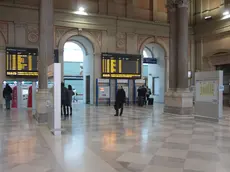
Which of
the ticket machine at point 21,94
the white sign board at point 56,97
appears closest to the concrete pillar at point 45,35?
the white sign board at point 56,97

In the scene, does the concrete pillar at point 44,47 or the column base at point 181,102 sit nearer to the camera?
the concrete pillar at point 44,47

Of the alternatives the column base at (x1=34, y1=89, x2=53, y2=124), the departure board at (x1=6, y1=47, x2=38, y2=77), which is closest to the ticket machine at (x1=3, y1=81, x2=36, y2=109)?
the departure board at (x1=6, y1=47, x2=38, y2=77)

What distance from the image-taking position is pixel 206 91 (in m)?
10.5

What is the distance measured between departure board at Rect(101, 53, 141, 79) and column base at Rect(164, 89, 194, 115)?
21.1 ft

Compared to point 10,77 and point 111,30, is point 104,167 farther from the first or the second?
point 111,30

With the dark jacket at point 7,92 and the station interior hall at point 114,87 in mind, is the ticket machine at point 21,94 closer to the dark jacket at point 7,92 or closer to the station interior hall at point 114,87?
the station interior hall at point 114,87

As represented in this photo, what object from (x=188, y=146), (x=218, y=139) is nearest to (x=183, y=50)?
(x=218, y=139)

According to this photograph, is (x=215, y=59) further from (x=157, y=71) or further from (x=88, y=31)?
(x=88, y=31)

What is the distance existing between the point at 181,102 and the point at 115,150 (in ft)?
23.6

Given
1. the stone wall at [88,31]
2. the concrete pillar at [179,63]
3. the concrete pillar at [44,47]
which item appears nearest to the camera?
the concrete pillar at [44,47]

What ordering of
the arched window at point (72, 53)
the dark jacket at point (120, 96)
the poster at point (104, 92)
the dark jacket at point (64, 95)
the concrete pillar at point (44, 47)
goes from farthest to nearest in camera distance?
the arched window at point (72, 53), the poster at point (104, 92), the dark jacket at point (120, 96), the dark jacket at point (64, 95), the concrete pillar at point (44, 47)

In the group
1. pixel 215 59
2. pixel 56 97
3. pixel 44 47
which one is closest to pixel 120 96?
pixel 44 47

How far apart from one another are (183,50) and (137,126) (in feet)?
17.7

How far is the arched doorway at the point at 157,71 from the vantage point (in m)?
21.1
